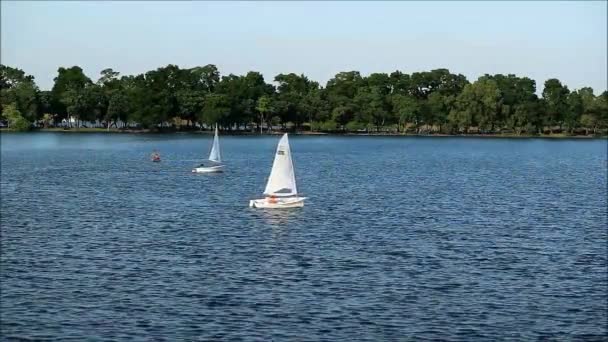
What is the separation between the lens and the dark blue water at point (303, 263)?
3816cm

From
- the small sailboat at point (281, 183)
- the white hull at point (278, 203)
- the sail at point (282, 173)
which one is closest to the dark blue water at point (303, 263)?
the white hull at point (278, 203)

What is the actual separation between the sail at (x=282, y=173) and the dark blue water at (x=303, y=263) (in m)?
2.85

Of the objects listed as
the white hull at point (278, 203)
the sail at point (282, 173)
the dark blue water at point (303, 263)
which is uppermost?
the sail at point (282, 173)

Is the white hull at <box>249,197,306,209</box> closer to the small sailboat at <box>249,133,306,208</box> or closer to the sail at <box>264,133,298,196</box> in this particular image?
the small sailboat at <box>249,133,306,208</box>

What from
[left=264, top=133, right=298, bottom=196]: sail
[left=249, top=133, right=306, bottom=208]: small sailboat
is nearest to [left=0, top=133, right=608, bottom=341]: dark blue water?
[left=249, top=133, right=306, bottom=208]: small sailboat

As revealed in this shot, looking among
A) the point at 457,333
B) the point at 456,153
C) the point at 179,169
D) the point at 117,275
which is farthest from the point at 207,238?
the point at 456,153

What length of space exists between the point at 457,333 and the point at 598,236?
29.5 metres

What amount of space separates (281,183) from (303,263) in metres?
26.5

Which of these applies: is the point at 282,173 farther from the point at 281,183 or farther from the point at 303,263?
the point at 303,263

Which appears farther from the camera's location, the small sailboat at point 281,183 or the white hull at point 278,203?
the small sailboat at point 281,183

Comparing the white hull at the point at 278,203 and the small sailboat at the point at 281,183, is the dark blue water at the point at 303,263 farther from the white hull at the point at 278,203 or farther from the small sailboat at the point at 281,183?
the small sailboat at the point at 281,183

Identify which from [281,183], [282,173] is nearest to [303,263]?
[282,173]

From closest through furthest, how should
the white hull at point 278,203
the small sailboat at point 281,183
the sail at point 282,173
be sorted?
the white hull at point 278,203
the small sailboat at point 281,183
the sail at point 282,173

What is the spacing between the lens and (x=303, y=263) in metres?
50.7
